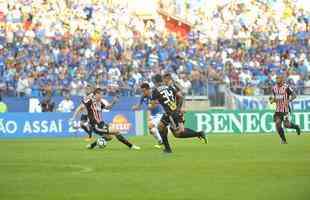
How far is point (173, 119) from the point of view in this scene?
73.7 ft

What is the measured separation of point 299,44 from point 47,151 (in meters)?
21.7

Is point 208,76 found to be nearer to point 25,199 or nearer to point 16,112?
point 16,112

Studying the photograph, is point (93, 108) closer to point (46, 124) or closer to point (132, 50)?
point (46, 124)

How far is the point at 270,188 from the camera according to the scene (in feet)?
42.4

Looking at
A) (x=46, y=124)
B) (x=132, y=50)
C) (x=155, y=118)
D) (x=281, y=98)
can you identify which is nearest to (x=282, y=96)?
(x=281, y=98)

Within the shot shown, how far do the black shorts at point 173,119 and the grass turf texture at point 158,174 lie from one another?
0.78 meters

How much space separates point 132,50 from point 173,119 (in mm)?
18786

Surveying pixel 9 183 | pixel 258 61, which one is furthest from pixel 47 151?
pixel 258 61

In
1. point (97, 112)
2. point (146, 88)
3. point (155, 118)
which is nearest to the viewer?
point (146, 88)

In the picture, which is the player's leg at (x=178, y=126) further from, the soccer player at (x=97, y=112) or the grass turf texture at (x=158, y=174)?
the soccer player at (x=97, y=112)

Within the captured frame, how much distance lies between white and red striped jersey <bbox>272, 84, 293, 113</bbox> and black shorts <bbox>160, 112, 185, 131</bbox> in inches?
A: 221

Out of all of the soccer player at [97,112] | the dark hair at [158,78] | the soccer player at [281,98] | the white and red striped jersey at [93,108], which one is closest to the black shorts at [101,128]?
the soccer player at [97,112]

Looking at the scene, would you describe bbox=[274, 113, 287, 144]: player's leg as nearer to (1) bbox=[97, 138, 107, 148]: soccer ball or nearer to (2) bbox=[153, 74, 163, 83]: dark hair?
(1) bbox=[97, 138, 107, 148]: soccer ball

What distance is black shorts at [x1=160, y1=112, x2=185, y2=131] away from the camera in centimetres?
2216
